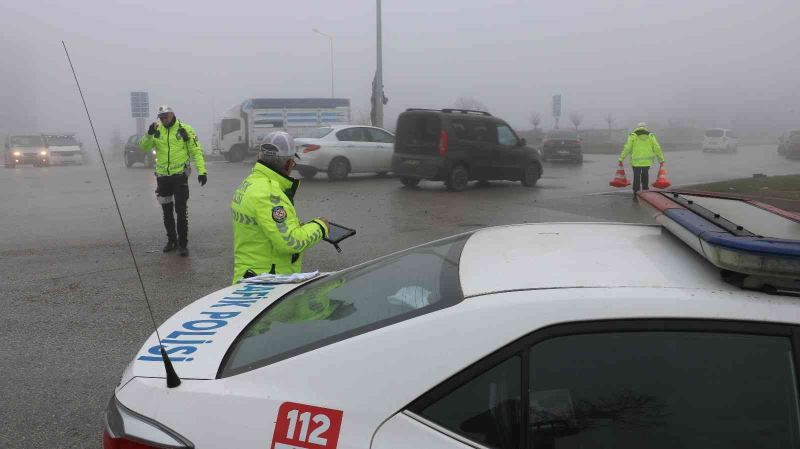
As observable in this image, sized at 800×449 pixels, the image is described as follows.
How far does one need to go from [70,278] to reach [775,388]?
23.7ft

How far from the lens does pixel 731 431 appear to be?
1771 mm

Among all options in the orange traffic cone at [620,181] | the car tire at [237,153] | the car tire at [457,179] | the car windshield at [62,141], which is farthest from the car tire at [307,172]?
the car windshield at [62,141]

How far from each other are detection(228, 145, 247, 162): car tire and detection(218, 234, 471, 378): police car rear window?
94.0 ft

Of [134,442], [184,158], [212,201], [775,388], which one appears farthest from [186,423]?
[212,201]

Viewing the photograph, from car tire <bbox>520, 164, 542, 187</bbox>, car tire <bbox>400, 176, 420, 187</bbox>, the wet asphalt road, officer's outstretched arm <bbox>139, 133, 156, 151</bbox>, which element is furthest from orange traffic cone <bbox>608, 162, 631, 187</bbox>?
officer's outstretched arm <bbox>139, 133, 156, 151</bbox>

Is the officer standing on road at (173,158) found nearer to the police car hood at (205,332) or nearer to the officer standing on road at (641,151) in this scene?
the police car hood at (205,332)

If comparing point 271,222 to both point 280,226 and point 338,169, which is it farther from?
point 338,169

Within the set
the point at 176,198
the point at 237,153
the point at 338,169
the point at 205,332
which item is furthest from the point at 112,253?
the point at 237,153

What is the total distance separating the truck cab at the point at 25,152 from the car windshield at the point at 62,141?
1.29 ft

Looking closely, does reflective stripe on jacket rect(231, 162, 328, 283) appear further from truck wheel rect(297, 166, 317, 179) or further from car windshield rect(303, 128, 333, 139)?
car windshield rect(303, 128, 333, 139)

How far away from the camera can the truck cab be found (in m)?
30.0

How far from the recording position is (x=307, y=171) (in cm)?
1886

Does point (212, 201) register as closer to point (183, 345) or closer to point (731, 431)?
point (183, 345)

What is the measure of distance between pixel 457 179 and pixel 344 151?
4.02 meters
